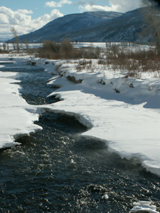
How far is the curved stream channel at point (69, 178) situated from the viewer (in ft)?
11.5

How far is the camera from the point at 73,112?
768 centimetres

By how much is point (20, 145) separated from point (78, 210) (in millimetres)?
2821

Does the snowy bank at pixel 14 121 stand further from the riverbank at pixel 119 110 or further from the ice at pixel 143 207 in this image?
the ice at pixel 143 207

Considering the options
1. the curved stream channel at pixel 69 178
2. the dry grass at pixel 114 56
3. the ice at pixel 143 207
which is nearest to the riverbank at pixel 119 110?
the curved stream channel at pixel 69 178

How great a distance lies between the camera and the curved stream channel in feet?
11.5

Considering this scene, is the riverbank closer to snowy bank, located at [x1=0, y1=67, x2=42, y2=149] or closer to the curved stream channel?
snowy bank, located at [x1=0, y1=67, x2=42, y2=149]

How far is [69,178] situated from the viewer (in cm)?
420

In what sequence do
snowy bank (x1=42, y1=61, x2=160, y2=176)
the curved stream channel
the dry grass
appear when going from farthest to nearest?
the dry grass → snowy bank (x1=42, y1=61, x2=160, y2=176) → the curved stream channel

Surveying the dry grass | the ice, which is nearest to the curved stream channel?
the ice

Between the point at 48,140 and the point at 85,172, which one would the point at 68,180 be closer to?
the point at 85,172

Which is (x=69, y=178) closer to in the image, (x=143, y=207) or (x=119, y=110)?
(x=143, y=207)

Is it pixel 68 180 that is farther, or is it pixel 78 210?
pixel 68 180

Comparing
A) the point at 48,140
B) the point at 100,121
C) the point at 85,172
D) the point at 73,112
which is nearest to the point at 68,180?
the point at 85,172

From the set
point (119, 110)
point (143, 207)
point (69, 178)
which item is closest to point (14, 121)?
point (69, 178)
